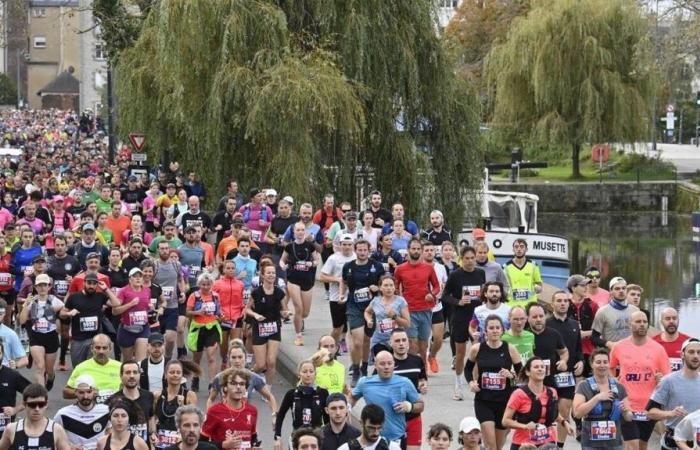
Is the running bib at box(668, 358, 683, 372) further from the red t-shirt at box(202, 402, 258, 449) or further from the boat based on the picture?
the boat

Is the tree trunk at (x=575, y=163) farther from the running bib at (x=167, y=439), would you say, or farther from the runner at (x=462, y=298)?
the running bib at (x=167, y=439)

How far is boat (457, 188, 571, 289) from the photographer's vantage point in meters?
34.6

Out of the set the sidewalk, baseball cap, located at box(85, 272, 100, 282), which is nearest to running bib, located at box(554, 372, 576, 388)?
the sidewalk

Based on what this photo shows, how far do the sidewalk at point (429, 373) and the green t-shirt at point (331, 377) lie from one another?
1.72 m

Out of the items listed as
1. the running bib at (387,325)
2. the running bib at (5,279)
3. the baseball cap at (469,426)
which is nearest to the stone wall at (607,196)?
the running bib at (5,279)

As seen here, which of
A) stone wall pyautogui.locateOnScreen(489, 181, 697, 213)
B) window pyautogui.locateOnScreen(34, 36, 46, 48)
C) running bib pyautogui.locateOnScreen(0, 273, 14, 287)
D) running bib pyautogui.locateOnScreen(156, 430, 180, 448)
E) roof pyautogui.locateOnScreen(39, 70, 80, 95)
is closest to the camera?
running bib pyautogui.locateOnScreen(156, 430, 180, 448)

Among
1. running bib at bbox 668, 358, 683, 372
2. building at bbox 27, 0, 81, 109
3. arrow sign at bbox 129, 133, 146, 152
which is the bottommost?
running bib at bbox 668, 358, 683, 372

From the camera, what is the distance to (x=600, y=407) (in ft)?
41.2

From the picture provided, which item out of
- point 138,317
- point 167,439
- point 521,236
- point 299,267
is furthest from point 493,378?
point 521,236

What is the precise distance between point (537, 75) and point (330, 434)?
5065cm

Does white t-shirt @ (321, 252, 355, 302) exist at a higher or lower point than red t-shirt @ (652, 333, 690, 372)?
higher

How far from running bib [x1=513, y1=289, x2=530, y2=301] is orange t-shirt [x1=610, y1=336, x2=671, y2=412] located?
3.67 m

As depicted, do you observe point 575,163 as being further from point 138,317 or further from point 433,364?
point 138,317

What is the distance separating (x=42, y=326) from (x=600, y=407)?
284 inches
